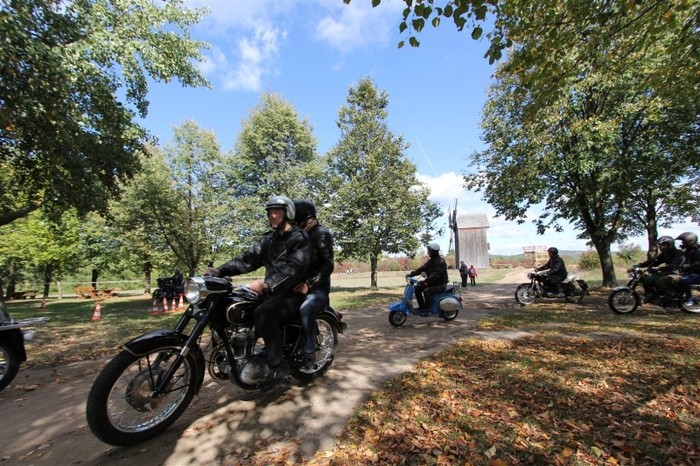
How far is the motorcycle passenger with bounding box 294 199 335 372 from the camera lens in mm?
4020

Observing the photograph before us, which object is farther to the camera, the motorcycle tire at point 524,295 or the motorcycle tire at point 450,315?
the motorcycle tire at point 524,295

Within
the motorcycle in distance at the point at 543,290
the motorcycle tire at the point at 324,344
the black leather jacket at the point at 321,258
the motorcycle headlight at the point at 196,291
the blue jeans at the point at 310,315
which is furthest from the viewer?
the motorcycle in distance at the point at 543,290

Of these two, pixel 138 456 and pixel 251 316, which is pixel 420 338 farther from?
pixel 138 456

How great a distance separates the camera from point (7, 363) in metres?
4.59

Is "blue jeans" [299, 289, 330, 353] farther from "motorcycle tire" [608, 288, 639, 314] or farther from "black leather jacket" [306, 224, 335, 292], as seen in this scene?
"motorcycle tire" [608, 288, 639, 314]

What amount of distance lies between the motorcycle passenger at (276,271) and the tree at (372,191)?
18.4 m

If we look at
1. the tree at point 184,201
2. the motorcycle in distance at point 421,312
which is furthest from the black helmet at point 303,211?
the tree at point 184,201

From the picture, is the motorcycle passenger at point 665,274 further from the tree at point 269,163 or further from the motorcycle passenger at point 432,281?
the tree at point 269,163

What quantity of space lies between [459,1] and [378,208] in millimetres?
18055

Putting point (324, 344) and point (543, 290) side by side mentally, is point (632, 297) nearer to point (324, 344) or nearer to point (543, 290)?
point (543, 290)

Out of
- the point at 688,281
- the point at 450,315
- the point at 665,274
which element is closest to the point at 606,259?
the point at 665,274

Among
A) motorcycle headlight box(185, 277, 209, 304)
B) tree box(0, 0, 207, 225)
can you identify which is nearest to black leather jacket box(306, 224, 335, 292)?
motorcycle headlight box(185, 277, 209, 304)

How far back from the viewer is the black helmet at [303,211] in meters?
4.58

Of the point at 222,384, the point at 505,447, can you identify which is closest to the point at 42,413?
the point at 222,384
